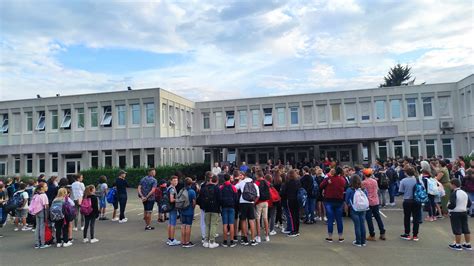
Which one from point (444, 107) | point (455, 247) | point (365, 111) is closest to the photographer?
point (455, 247)

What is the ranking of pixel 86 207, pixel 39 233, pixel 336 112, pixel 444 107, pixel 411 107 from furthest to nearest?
pixel 336 112
pixel 411 107
pixel 444 107
pixel 86 207
pixel 39 233

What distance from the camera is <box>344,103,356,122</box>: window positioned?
32447 millimetres

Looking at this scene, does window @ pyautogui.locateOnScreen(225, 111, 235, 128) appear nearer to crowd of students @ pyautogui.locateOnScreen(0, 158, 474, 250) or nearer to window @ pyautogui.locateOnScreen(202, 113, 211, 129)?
window @ pyautogui.locateOnScreen(202, 113, 211, 129)

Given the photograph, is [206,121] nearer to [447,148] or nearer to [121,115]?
[121,115]

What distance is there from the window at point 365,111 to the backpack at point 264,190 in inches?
999

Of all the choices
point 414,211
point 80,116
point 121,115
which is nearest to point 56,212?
point 414,211

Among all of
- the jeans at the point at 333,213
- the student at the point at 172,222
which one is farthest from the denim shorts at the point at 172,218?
the jeans at the point at 333,213

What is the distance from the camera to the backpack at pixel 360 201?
823 centimetres

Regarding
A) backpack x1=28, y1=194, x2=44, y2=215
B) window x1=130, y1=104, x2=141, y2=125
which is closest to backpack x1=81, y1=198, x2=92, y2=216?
backpack x1=28, y1=194, x2=44, y2=215

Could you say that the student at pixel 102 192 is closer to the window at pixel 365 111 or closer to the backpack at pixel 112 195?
the backpack at pixel 112 195

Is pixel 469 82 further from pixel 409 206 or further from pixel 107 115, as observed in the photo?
pixel 107 115

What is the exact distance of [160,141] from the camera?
28.6 meters

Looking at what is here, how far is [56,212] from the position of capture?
8.87 m

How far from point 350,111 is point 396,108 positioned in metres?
3.90
